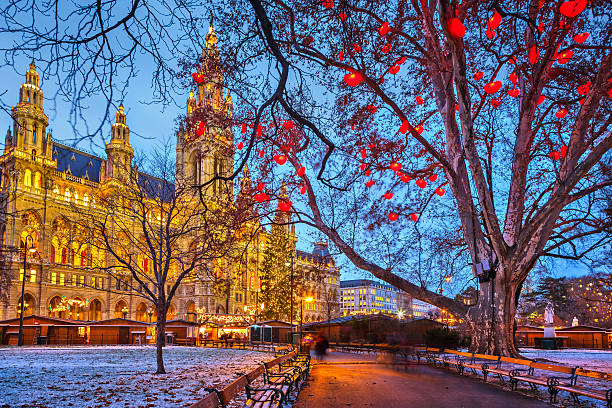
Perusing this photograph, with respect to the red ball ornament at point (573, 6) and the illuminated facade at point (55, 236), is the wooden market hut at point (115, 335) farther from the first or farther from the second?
the red ball ornament at point (573, 6)

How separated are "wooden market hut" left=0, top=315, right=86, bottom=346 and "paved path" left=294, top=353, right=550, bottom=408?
29504 mm

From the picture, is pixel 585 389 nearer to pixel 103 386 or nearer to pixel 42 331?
pixel 103 386

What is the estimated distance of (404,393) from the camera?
36.0 ft

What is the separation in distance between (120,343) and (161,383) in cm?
3359

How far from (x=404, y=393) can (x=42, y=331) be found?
4071 cm

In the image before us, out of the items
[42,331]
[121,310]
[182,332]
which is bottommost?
[182,332]

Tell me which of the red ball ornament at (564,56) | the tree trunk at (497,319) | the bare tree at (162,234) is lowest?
the tree trunk at (497,319)

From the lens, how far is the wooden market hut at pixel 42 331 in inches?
1452

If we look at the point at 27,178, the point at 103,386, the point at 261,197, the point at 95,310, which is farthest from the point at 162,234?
the point at 95,310

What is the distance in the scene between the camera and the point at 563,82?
53.2 feet

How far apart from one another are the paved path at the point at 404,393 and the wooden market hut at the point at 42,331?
29.5 m

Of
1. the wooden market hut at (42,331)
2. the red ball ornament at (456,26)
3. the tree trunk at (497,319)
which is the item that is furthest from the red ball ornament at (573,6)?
the wooden market hut at (42,331)

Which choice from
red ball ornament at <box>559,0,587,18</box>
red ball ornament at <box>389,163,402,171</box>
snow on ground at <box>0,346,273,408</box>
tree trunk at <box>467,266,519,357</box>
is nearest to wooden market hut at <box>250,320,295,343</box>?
snow on ground at <box>0,346,273,408</box>

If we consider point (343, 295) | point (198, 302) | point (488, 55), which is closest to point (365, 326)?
point (488, 55)
